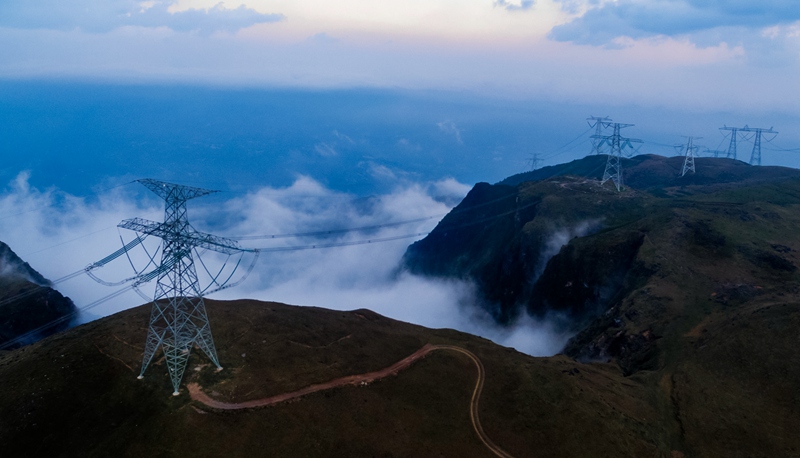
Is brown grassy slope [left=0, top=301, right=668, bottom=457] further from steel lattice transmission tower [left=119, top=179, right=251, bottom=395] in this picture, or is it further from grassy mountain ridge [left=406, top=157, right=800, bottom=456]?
grassy mountain ridge [left=406, top=157, right=800, bottom=456]

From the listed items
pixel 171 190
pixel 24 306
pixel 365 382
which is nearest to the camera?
pixel 171 190

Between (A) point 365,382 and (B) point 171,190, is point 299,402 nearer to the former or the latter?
(A) point 365,382

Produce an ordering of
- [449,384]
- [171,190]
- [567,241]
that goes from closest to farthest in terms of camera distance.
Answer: [171,190]
[449,384]
[567,241]

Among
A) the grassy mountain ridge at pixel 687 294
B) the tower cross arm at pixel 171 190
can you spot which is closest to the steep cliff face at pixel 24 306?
the tower cross arm at pixel 171 190

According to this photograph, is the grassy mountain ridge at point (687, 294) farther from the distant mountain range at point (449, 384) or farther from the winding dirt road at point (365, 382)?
the winding dirt road at point (365, 382)

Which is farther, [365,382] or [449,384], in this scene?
[449,384]

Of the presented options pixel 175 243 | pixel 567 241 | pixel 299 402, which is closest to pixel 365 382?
pixel 299 402

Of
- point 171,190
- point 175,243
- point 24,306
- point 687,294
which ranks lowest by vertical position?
point 24,306

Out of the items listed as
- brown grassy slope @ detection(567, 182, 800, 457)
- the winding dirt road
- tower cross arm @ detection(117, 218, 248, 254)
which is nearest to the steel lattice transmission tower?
tower cross arm @ detection(117, 218, 248, 254)
